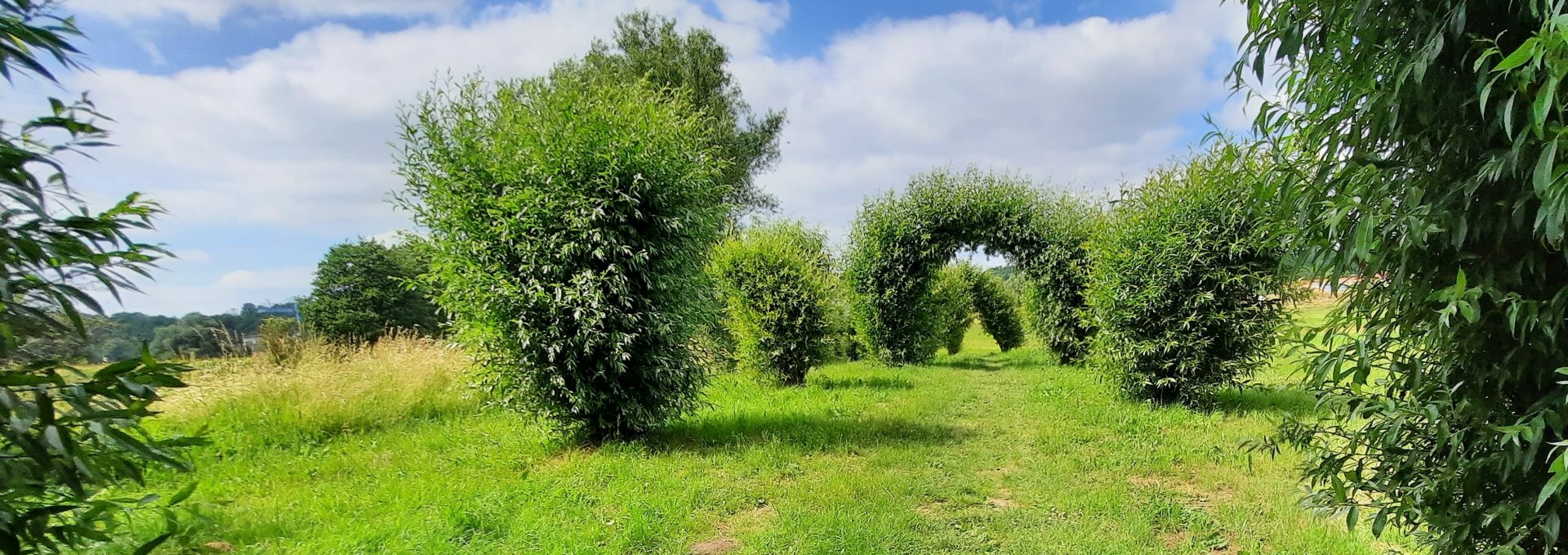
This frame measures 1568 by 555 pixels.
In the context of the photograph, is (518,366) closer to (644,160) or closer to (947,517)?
(644,160)

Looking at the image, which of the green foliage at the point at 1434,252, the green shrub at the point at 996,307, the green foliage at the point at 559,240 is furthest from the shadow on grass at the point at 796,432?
the green shrub at the point at 996,307

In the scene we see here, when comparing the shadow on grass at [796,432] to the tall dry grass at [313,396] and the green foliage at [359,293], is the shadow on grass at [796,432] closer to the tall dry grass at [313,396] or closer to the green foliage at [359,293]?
the tall dry grass at [313,396]

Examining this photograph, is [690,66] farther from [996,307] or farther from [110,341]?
[110,341]

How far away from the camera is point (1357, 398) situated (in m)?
2.01

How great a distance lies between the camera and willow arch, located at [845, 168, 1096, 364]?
1233 centimetres

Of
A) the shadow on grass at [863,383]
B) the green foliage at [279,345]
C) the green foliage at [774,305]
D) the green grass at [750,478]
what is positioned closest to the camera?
the green grass at [750,478]

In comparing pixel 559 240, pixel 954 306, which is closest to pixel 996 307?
pixel 954 306

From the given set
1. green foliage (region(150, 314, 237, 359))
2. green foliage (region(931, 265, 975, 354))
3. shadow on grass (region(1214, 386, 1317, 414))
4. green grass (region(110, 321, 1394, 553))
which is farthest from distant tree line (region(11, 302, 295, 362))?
green foliage (region(931, 265, 975, 354))

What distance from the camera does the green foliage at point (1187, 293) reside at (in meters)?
6.90

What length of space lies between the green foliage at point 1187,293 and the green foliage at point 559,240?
17.7 feet

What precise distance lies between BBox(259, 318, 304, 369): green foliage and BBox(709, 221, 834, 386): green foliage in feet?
18.1

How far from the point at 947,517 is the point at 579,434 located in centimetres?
340

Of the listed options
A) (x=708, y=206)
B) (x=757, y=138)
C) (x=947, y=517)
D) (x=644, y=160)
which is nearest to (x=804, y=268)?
→ (x=708, y=206)

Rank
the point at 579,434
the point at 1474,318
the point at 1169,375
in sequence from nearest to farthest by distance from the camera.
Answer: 1. the point at 1474,318
2. the point at 579,434
3. the point at 1169,375
